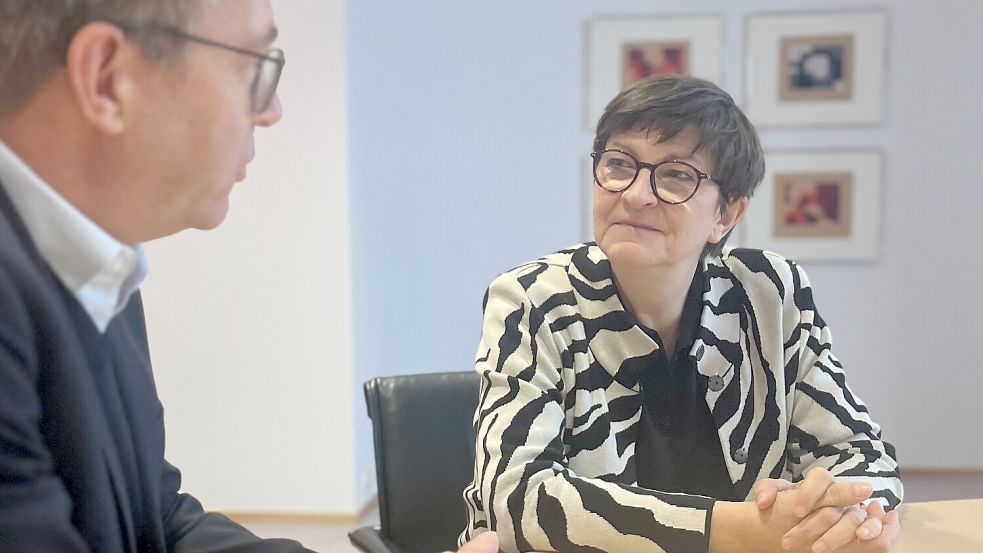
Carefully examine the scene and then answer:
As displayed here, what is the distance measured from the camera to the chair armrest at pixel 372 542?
1.63 metres

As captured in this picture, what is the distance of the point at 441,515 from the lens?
1.74m

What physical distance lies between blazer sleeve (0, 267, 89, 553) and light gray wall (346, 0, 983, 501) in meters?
2.92

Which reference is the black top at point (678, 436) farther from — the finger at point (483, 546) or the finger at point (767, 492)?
the finger at point (483, 546)

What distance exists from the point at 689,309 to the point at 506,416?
1.41 feet

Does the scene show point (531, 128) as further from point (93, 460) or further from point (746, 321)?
point (93, 460)

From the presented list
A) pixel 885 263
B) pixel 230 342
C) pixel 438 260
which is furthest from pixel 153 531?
pixel 885 263

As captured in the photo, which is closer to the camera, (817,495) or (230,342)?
(817,495)

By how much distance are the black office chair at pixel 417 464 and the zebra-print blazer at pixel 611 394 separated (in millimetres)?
274

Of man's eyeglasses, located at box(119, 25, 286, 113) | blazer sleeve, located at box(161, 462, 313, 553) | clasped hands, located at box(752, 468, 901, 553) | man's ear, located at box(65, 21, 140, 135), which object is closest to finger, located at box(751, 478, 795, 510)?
clasped hands, located at box(752, 468, 901, 553)

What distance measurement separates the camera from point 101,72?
0.74 meters

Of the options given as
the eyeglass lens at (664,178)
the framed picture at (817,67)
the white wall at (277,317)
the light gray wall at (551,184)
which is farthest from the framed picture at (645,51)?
the eyeglass lens at (664,178)

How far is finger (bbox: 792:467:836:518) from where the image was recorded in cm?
115

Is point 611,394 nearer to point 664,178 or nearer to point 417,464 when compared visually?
point 664,178

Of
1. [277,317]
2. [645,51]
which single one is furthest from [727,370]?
[645,51]
